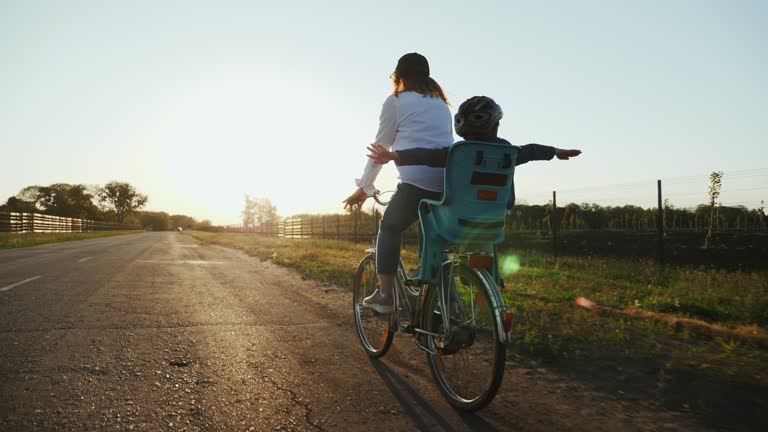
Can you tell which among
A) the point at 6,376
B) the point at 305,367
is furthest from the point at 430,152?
the point at 6,376

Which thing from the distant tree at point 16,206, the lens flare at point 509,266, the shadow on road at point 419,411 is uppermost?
the distant tree at point 16,206

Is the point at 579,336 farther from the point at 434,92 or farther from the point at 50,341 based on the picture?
the point at 50,341

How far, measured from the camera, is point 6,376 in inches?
114

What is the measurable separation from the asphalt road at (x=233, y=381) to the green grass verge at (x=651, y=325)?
72 cm

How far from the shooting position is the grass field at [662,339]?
2873mm

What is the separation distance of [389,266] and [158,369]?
5.70 feet

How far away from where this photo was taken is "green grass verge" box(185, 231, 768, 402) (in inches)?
131

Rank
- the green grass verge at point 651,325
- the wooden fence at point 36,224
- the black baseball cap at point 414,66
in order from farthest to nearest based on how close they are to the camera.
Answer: the wooden fence at point 36,224 < the green grass verge at point 651,325 < the black baseball cap at point 414,66

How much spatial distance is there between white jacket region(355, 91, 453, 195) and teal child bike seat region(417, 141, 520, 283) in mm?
339

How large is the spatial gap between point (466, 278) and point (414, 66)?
4.95 feet

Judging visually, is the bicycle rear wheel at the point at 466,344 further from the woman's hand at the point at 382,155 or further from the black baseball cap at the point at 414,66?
the black baseball cap at the point at 414,66

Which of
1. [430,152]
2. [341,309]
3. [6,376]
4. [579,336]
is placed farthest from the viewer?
[341,309]

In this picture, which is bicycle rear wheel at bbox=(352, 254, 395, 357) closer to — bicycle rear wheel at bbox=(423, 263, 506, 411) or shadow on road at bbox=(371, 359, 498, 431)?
shadow on road at bbox=(371, 359, 498, 431)

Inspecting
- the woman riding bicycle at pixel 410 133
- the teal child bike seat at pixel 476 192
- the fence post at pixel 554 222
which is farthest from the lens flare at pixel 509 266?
the teal child bike seat at pixel 476 192
